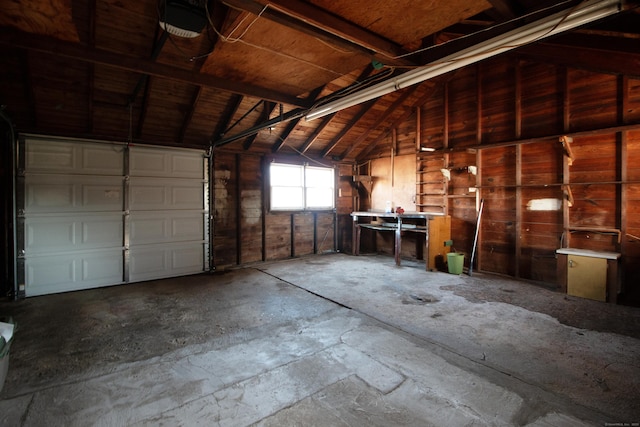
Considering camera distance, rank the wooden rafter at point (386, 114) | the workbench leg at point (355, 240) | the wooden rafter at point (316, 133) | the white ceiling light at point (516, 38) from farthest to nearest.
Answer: the workbench leg at point (355, 240), the wooden rafter at point (316, 133), the wooden rafter at point (386, 114), the white ceiling light at point (516, 38)

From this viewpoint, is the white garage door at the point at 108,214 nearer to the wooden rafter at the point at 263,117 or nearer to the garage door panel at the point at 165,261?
the garage door panel at the point at 165,261

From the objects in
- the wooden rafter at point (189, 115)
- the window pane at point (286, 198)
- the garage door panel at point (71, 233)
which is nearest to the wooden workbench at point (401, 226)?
the window pane at point (286, 198)

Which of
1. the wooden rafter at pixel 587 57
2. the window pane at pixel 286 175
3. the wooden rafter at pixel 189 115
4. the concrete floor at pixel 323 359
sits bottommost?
the concrete floor at pixel 323 359

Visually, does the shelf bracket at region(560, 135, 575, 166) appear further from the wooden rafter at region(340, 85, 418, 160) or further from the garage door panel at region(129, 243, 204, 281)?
the garage door panel at region(129, 243, 204, 281)

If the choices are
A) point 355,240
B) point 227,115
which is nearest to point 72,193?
point 227,115

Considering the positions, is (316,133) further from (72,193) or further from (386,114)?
(72,193)

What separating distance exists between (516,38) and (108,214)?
20.6ft

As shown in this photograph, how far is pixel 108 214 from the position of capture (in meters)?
5.52

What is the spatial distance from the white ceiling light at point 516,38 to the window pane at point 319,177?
476cm

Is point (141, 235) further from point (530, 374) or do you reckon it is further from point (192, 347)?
point (530, 374)

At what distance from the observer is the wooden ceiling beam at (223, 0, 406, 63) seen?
202 centimetres

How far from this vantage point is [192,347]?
3.18 m

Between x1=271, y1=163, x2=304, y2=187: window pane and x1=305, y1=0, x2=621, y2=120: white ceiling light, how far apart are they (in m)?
4.39

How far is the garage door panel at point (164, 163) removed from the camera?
576 cm
